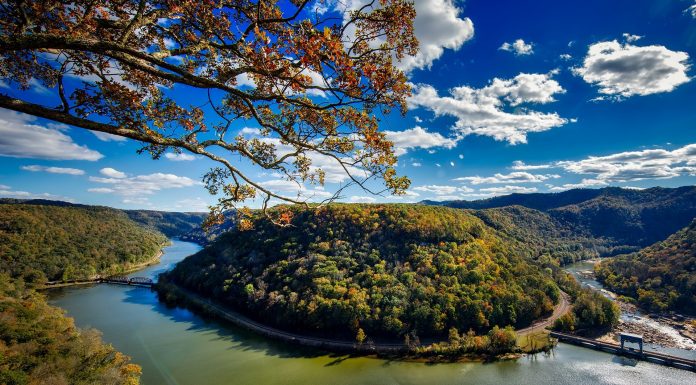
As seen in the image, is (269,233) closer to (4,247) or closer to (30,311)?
(30,311)

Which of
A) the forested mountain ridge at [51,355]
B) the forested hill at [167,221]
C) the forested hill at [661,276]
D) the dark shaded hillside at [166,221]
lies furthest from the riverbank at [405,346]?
the dark shaded hillside at [166,221]

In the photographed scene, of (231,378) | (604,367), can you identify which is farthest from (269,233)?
(604,367)

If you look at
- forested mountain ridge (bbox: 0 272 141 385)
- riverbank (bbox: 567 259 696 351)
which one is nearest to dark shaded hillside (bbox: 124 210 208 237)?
forested mountain ridge (bbox: 0 272 141 385)

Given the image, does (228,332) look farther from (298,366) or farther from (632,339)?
(632,339)

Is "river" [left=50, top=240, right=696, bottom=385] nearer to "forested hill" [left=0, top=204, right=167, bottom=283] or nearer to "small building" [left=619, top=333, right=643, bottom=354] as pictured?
"small building" [left=619, top=333, right=643, bottom=354]

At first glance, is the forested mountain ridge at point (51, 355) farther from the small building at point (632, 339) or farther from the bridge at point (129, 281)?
the small building at point (632, 339)

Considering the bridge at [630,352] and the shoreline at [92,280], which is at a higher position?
the shoreline at [92,280]

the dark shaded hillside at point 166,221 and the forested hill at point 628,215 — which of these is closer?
the forested hill at point 628,215

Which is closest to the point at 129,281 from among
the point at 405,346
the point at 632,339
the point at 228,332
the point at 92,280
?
the point at 92,280
